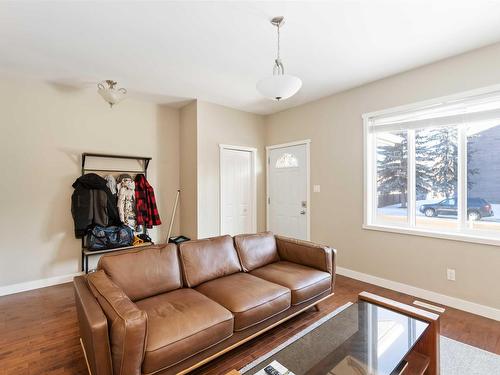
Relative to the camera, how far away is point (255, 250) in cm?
277

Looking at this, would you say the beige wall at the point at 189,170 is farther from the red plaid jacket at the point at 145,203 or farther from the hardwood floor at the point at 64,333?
the hardwood floor at the point at 64,333

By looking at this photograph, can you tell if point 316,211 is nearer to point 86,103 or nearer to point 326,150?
point 326,150

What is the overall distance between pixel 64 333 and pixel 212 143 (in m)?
2.97

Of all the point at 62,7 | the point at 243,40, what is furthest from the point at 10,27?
the point at 243,40

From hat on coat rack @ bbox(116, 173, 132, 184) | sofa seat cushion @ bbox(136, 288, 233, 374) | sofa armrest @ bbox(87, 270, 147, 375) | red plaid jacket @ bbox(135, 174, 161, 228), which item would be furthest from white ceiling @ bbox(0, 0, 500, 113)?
sofa seat cushion @ bbox(136, 288, 233, 374)

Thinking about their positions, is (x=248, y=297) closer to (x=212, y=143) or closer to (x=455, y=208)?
(x=455, y=208)

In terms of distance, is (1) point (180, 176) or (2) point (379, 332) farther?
(1) point (180, 176)

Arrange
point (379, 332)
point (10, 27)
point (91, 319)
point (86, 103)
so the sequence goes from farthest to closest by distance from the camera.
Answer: point (86, 103)
point (10, 27)
point (379, 332)
point (91, 319)

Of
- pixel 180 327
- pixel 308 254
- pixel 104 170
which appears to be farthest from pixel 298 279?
pixel 104 170

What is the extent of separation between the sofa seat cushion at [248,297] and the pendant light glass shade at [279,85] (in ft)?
5.36

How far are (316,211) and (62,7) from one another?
373 centimetres

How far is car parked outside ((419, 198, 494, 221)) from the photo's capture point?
259cm

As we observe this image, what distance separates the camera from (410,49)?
2.56m

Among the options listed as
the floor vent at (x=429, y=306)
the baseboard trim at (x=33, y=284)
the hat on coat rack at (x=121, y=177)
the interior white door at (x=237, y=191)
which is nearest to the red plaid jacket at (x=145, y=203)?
the hat on coat rack at (x=121, y=177)
